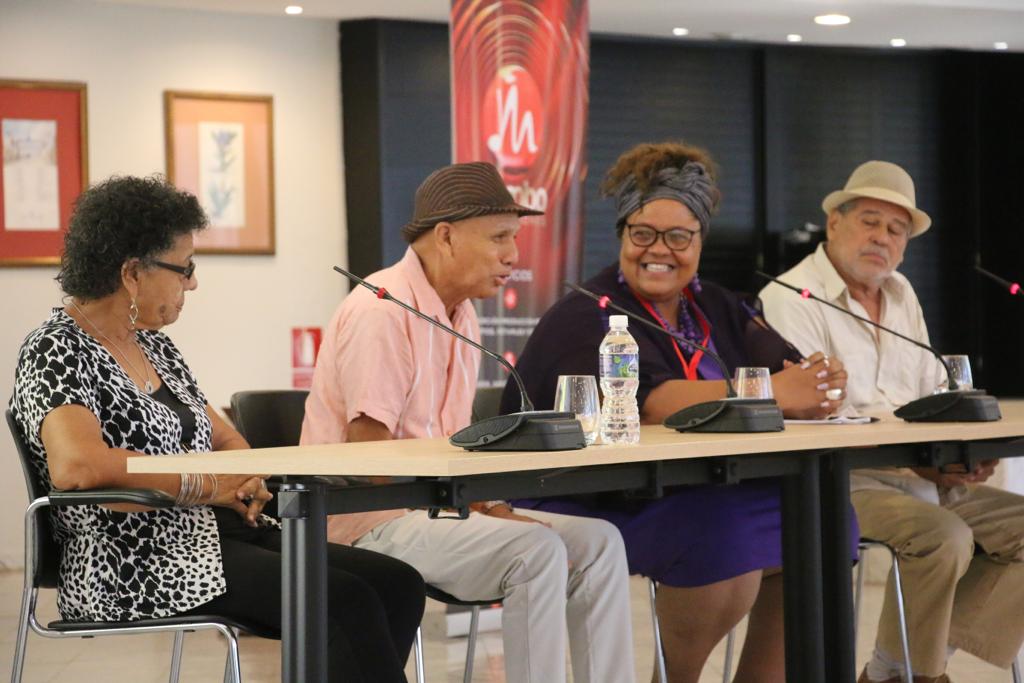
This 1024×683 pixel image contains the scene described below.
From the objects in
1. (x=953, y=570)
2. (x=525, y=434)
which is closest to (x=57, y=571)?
(x=525, y=434)

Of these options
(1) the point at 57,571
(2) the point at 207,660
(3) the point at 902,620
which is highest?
(1) the point at 57,571

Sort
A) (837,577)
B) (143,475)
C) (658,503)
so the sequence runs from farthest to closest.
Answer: (658,503)
(837,577)
(143,475)

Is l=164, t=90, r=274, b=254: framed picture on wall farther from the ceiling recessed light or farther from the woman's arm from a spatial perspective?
the woman's arm

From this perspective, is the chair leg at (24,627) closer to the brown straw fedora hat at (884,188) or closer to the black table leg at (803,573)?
the black table leg at (803,573)

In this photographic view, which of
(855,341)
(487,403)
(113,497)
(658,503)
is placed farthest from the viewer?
(855,341)

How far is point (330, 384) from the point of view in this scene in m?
2.66

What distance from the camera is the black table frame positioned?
79.1 inches

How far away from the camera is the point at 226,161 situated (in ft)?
19.2

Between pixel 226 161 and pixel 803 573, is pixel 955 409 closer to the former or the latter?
pixel 803 573

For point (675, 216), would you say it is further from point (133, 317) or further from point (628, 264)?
point (133, 317)

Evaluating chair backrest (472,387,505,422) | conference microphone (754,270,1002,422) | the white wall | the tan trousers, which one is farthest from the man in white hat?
the white wall

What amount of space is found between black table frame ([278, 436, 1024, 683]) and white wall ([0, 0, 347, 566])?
12.0 feet

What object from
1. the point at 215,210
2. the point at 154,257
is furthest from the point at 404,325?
the point at 215,210

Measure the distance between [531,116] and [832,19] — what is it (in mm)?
2370
